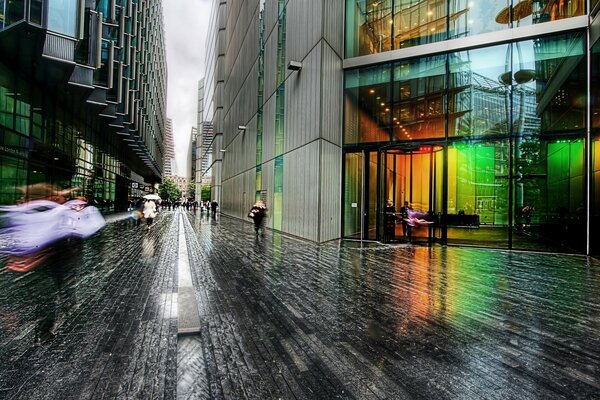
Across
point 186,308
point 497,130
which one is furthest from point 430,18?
point 186,308

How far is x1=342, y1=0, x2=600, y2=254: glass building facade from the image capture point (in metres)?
12.0

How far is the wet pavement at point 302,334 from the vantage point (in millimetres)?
3143

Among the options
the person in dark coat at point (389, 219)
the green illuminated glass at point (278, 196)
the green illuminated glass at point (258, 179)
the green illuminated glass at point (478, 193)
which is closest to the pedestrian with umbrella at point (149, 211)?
the green illuminated glass at point (258, 179)

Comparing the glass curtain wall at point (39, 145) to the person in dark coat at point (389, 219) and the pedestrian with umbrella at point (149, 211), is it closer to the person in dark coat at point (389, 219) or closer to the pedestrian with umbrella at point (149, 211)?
the pedestrian with umbrella at point (149, 211)

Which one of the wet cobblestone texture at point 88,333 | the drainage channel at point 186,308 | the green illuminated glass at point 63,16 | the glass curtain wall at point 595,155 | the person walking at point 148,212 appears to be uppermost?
the green illuminated glass at point 63,16

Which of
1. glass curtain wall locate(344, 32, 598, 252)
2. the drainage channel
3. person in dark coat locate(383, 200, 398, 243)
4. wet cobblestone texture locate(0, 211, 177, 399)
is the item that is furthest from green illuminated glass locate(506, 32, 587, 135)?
wet cobblestone texture locate(0, 211, 177, 399)

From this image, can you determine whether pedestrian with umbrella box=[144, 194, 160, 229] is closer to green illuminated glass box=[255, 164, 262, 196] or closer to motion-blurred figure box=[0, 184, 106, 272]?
motion-blurred figure box=[0, 184, 106, 272]

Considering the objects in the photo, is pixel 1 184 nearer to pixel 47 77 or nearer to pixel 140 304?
pixel 47 77

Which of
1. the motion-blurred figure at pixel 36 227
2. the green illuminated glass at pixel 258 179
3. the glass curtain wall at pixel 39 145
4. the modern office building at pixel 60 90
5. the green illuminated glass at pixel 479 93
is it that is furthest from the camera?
the green illuminated glass at pixel 258 179

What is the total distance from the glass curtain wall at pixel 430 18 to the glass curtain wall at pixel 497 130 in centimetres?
84

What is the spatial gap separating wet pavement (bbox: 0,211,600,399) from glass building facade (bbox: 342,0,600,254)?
5126 mm

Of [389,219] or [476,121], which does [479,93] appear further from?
[389,219]

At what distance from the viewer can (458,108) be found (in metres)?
13.9

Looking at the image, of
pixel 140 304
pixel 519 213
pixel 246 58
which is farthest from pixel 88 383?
pixel 246 58
